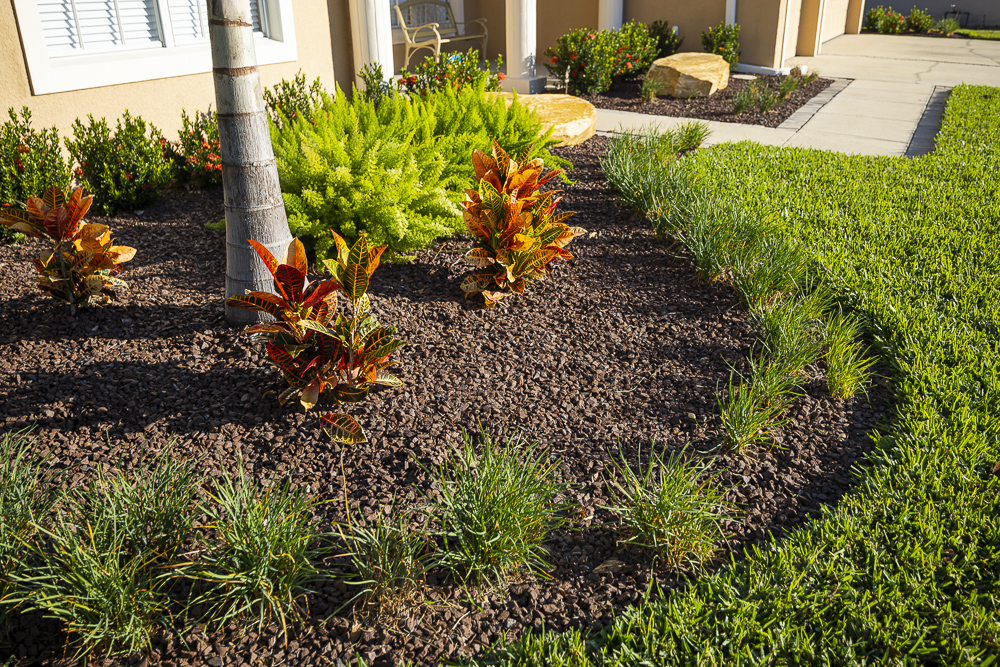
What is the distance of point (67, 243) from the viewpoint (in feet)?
11.1

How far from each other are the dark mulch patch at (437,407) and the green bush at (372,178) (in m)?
0.34

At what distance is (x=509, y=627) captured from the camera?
2.12 metres

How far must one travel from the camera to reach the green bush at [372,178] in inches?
153

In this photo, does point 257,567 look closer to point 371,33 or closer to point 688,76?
point 371,33

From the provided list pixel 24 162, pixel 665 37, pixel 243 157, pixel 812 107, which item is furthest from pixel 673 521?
pixel 665 37

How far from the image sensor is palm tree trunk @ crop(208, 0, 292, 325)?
295cm

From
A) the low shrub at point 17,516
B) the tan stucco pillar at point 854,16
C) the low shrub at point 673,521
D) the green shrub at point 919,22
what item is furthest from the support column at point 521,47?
the green shrub at point 919,22

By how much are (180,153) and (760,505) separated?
5.17m

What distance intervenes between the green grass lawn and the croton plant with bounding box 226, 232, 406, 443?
1.23 meters

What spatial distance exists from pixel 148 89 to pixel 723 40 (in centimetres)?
944

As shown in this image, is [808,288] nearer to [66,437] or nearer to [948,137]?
[66,437]

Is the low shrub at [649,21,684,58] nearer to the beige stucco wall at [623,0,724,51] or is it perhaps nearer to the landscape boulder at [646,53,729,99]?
the beige stucco wall at [623,0,724,51]

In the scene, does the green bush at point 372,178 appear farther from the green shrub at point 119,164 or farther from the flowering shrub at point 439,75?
the flowering shrub at point 439,75

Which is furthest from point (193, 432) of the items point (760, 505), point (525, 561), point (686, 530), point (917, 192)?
point (917, 192)
